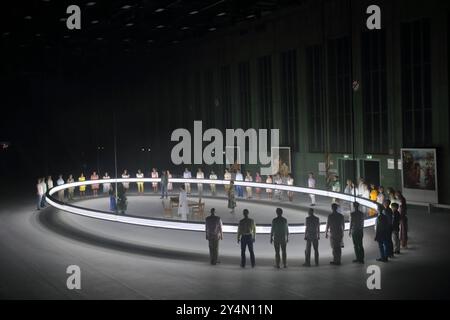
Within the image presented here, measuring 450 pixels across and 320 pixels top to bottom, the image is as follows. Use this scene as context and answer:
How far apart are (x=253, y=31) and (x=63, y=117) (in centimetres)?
2225

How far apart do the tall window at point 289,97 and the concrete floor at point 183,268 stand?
46.4 feet

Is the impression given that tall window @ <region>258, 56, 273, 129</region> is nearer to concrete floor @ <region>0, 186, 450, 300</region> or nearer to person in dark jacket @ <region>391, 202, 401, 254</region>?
concrete floor @ <region>0, 186, 450, 300</region>

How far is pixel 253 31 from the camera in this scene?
36.0 meters

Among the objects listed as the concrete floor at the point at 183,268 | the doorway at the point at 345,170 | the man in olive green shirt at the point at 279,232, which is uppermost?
the doorway at the point at 345,170

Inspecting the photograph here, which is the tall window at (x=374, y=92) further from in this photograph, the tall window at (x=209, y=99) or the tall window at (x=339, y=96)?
the tall window at (x=209, y=99)

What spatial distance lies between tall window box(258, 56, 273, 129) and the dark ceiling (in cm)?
318

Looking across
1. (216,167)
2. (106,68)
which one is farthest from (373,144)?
(106,68)

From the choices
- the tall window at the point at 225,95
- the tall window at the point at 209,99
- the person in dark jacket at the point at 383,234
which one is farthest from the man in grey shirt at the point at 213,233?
the tall window at the point at 209,99

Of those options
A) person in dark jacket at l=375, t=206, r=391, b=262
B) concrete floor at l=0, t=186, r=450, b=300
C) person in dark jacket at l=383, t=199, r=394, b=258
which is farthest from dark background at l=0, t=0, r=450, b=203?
concrete floor at l=0, t=186, r=450, b=300

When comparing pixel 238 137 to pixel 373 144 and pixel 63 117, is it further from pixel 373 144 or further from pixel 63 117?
pixel 63 117

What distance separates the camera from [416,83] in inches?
966

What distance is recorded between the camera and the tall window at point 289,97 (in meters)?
33.0
